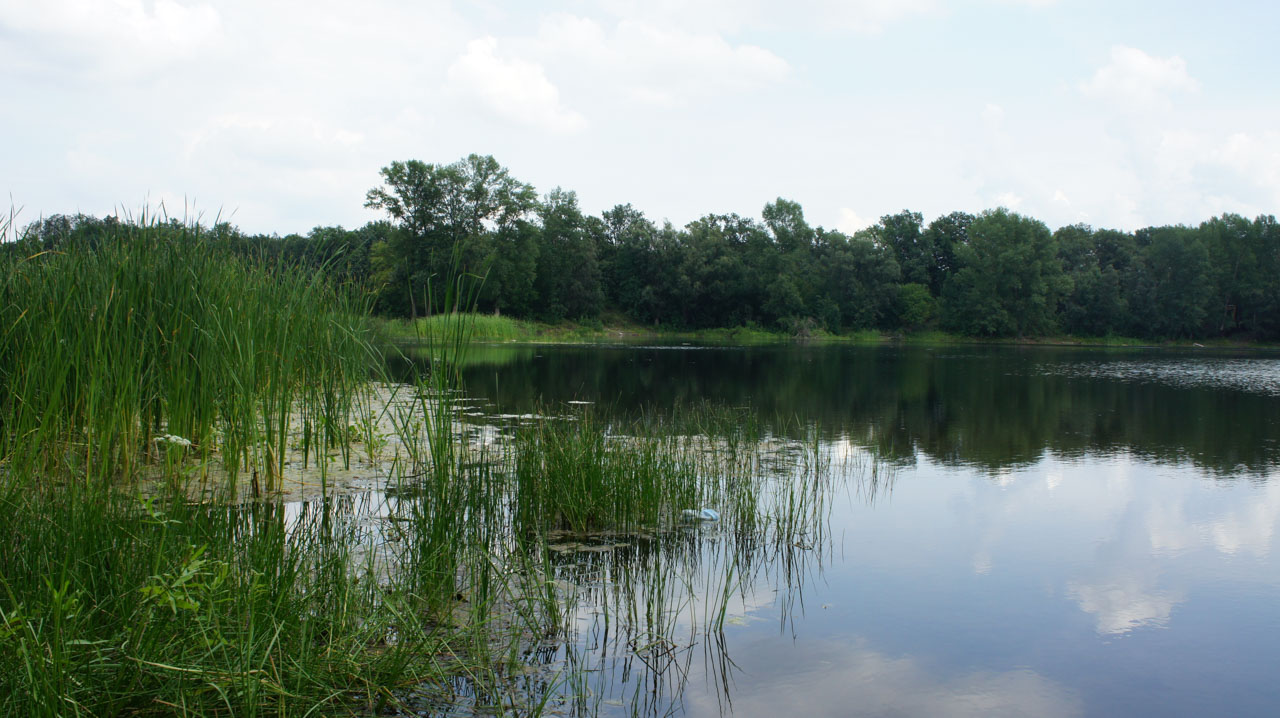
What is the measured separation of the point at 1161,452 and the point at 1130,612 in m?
7.17

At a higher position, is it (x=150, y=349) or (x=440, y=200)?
(x=440, y=200)

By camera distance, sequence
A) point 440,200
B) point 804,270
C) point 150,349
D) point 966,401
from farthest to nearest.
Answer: point 804,270 → point 440,200 → point 966,401 → point 150,349

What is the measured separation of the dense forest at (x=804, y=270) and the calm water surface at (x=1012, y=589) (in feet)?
149

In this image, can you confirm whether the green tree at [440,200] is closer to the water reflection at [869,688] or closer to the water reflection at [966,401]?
the water reflection at [966,401]

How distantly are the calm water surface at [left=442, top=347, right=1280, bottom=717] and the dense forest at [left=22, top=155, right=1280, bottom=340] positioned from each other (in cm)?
4528

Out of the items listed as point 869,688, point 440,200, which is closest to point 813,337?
Result: point 440,200

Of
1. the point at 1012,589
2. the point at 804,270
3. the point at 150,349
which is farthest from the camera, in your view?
the point at 804,270

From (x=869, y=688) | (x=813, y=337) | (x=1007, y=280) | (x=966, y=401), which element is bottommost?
(x=869, y=688)

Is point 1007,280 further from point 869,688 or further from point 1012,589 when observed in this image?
point 869,688

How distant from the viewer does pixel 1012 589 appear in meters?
5.26

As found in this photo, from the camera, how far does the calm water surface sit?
3.74 meters

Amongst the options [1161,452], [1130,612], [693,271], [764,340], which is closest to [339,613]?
[1130,612]

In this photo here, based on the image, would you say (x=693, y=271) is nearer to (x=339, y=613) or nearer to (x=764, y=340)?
(x=764, y=340)

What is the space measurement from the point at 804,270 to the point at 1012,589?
62.3 m
